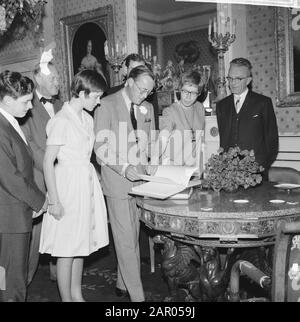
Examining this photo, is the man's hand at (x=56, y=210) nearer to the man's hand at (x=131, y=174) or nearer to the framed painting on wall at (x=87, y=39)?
the man's hand at (x=131, y=174)

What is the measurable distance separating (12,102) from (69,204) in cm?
74

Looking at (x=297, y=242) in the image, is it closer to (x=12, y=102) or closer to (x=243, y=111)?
(x=12, y=102)

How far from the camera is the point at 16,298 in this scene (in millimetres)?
2654

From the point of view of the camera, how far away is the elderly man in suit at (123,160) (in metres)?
3.04

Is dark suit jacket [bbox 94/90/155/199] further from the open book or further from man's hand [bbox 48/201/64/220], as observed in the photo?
man's hand [bbox 48/201/64/220]

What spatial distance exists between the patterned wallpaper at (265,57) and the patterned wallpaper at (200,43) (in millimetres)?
→ 3867

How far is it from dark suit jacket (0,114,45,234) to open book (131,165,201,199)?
2.14 feet

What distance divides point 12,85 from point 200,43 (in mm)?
7846

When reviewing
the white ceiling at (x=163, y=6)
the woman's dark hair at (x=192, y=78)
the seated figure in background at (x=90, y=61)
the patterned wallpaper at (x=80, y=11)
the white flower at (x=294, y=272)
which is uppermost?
the white ceiling at (x=163, y=6)

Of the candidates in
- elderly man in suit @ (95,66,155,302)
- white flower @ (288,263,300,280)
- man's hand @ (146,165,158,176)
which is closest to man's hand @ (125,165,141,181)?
elderly man in suit @ (95,66,155,302)

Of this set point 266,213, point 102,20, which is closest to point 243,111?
point 266,213

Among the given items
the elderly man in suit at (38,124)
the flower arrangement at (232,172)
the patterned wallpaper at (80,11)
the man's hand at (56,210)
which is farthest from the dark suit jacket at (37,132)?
the patterned wallpaper at (80,11)

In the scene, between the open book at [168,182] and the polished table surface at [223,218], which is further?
the open book at [168,182]

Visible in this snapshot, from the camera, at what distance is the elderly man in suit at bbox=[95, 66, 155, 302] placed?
9.96 feet
